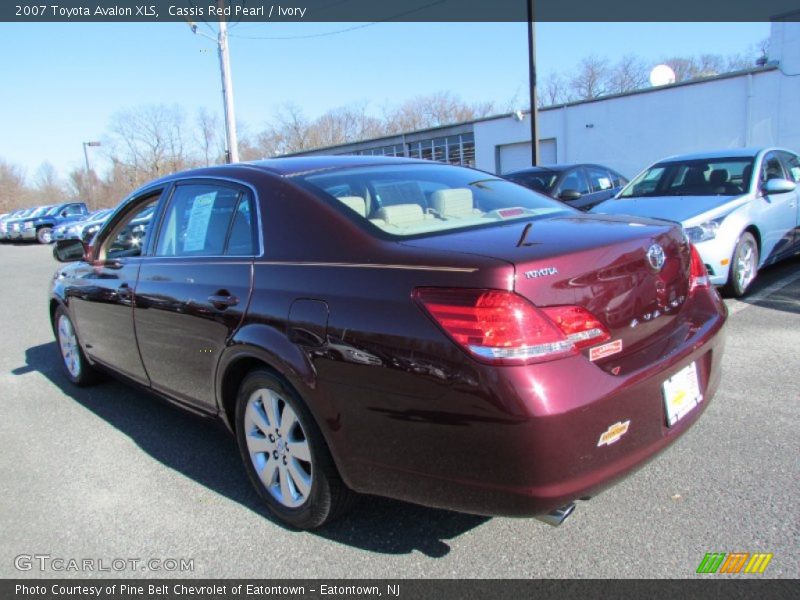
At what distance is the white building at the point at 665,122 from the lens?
17469mm

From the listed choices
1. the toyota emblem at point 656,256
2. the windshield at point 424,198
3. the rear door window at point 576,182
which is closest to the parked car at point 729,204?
the rear door window at point 576,182

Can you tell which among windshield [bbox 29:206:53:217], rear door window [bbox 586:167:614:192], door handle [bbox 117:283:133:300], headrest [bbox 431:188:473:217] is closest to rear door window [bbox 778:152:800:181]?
rear door window [bbox 586:167:614:192]

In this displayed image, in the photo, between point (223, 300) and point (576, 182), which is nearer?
point (223, 300)

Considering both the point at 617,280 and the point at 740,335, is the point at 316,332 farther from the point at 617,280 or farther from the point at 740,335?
the point at 740,335

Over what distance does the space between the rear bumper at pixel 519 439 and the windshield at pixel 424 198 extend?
0.83 metres

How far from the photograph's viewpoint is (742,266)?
6.25 metres

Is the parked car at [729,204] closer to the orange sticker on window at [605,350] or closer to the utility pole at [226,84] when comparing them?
the orange sticker on window at [605,350]

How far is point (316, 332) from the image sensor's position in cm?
240

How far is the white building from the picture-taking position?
17469mm

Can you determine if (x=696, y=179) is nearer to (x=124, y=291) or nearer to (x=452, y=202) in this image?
(x=452, y=202)

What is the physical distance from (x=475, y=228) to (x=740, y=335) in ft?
11.6

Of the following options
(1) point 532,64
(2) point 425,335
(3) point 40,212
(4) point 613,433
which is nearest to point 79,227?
(3) point 40,212

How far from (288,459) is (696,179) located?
20.3ft

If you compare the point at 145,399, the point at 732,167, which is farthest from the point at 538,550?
the point at 732,167
